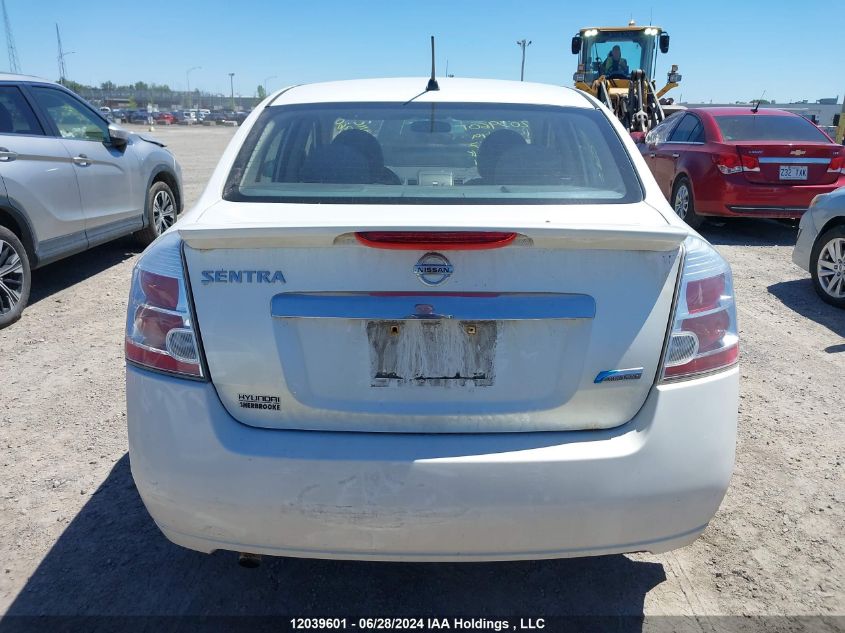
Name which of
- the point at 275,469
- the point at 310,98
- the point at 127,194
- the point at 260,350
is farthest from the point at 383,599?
the point at 127,194

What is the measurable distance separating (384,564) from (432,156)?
1.69 metres

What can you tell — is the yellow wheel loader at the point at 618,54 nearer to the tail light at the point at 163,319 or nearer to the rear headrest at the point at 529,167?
the rear headrest at the point at 529,167

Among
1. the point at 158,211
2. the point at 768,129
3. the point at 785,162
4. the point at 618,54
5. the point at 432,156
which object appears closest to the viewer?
the point at 432,156

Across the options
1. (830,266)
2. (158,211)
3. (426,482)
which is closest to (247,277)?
(426,482)

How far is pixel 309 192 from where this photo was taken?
2393mm

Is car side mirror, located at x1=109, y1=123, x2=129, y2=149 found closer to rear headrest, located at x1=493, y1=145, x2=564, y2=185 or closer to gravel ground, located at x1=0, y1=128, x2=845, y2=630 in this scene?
gravel ground, located at x1=0, y1=128, x2=845, y2=630

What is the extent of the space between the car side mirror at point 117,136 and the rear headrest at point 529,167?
539 centimetres

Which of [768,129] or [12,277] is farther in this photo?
[768,129]

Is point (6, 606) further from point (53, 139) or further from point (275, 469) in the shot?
point (53, 139)

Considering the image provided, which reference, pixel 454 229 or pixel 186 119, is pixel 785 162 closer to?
pixel 454 229

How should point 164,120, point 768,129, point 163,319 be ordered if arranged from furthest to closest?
point 164,120, point 768,129, point 163,319

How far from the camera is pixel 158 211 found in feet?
26.5

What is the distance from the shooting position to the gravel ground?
8.16 ft

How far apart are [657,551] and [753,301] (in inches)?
190
